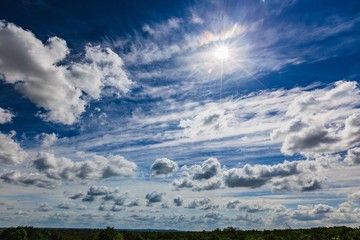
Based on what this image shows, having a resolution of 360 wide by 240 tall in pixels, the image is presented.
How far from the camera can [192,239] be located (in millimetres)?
174375

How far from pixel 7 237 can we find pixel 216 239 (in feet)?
306

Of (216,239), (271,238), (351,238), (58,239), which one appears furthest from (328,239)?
(58,239)

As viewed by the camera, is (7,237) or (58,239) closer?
(7,237)

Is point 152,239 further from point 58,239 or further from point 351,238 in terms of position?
point 351,238

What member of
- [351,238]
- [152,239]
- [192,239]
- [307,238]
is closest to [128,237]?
[152,239]

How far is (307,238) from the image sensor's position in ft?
550

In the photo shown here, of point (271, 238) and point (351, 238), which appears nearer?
point (351, 238)

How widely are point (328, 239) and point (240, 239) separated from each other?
3871 centimetres

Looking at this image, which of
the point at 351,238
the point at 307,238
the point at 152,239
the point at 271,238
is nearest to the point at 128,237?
the point at 152,239

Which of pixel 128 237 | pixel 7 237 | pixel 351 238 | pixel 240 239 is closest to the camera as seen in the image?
pixel 7 237

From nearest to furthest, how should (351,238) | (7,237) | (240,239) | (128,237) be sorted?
(7,237) < (351,238) < (240,239) < (128,237)

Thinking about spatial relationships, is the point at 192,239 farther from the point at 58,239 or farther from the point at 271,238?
the point at 58,239

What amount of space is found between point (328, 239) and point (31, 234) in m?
132

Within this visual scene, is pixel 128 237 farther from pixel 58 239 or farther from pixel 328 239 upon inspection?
pixel 328 239
